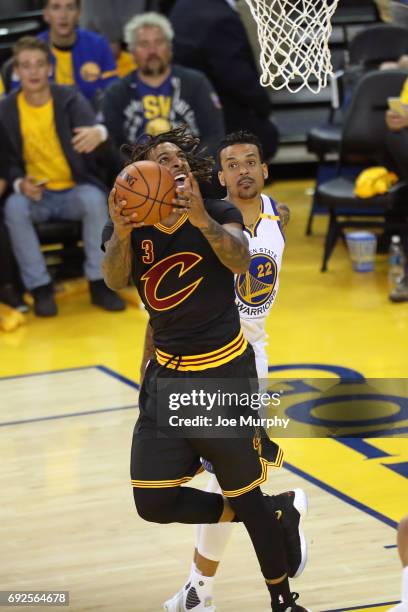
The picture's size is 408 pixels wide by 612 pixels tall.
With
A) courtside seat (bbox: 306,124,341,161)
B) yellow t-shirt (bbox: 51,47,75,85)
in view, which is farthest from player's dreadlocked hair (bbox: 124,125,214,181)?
courtside seat (bbox: 306,124,341,161)

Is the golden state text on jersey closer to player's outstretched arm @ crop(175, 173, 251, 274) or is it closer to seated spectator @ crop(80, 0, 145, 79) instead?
player's outstretched arm @ crop(175, 173, 251, 274)

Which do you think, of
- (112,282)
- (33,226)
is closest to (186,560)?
(112,282)

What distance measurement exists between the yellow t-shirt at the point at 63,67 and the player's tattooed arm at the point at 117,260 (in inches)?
253

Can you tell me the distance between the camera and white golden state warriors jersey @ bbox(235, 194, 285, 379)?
4.71 m

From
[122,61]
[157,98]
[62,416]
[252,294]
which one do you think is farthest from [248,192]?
[122,61]

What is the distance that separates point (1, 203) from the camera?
9.45m

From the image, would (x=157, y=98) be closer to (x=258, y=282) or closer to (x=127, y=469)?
(x=127, y=469)

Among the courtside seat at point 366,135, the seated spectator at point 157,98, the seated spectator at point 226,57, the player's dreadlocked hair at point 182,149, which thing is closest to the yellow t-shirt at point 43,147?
the seated spectator at point 157,98

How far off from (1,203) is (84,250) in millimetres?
758

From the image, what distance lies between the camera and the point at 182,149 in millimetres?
4230

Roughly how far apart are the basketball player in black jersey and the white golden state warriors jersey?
471 millimetres

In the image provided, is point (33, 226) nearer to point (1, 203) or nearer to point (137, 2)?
point (1, 203)

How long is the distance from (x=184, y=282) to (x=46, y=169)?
5.56 m

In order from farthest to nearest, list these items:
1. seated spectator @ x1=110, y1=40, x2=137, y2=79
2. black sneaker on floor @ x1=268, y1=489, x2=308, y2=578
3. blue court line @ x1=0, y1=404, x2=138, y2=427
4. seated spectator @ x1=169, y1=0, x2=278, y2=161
A: 1. seated spectator @ x1=110, y1=40, x2=137, y2=79
2. seated spectator @ x1=169, y1=0, x2=278, y2=161
3. blue court line @ x1=0, y1=404, x2=138, y2=427
4. black sneaker on floor @ x1=268, y1=489, x2=308, y2=578
